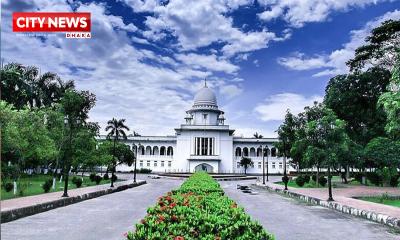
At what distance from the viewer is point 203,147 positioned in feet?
284

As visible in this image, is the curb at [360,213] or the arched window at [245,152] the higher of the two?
the arched window at [245,152]

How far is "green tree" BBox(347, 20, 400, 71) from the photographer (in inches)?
1555

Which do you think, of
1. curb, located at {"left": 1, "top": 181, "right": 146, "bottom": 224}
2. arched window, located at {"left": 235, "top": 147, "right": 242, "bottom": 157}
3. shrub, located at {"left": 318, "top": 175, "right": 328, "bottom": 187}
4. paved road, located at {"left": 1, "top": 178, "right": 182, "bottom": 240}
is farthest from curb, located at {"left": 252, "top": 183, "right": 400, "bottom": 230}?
arched window, located at {"left": 235, "top": 147, "right": 242, "bottom": 157}

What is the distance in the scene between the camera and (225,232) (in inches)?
216

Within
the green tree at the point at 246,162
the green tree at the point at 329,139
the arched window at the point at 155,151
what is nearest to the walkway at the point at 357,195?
the green tree at the point at 329,139

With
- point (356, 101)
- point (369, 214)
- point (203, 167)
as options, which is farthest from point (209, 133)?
point (369, 214)

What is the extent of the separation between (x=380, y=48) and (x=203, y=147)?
4976 cm

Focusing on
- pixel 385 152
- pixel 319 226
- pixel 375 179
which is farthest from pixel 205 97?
pixel 319 226

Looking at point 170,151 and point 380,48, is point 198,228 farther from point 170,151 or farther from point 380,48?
point 170,151

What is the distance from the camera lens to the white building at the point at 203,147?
86.0 metres

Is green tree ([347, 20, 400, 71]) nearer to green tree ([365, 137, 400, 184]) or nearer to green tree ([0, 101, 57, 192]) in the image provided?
green tree ([365, 137, 400, 184])

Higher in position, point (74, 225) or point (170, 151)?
point (170, 151)

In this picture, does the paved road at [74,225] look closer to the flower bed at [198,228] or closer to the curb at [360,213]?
the flower bed at [198,228]

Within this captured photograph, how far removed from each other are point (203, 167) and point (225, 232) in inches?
3164
